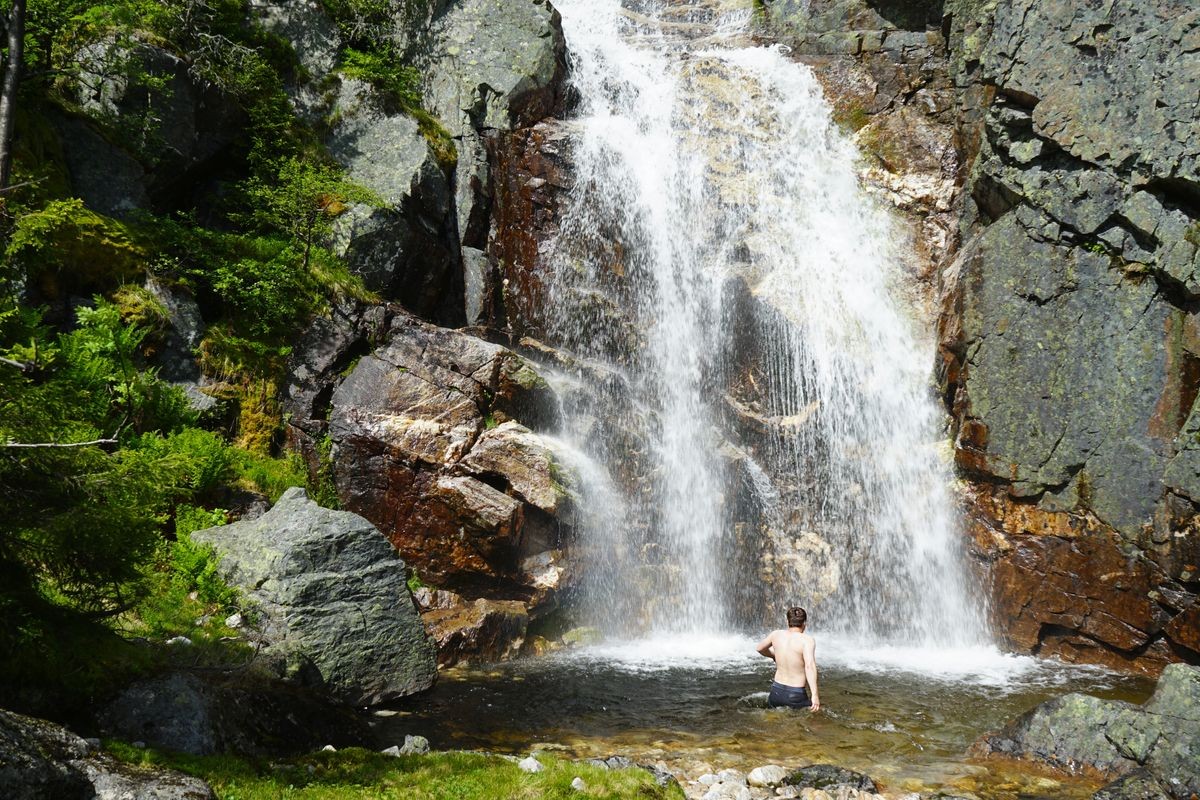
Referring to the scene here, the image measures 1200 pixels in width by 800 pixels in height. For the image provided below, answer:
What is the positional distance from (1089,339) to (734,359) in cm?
656

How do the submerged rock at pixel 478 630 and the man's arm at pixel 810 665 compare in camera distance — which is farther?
the submerged rock at pixel 478 630

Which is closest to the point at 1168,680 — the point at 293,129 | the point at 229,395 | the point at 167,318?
the point at 229,395

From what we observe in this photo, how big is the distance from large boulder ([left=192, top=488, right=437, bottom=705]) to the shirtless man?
4352mm

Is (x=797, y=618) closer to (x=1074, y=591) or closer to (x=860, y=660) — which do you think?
(x=860, y=660)

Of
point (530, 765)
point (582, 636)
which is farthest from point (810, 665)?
point (582, 636)

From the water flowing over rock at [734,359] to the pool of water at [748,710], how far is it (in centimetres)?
163

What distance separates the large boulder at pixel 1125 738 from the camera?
756 cm

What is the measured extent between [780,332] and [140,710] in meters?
13.7

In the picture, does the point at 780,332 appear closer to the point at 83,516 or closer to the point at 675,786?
the point at 675,786

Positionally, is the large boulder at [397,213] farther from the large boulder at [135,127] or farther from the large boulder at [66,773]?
the large boulder at [66,773]

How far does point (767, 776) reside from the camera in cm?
745

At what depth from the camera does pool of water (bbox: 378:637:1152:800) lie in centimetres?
823

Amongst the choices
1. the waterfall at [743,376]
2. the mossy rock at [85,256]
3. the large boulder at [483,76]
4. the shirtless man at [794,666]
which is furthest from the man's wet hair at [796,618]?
the large boulder at [483,76]

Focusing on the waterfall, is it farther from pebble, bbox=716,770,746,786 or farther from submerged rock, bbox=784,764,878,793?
submerged rock, bbox=784,764,878,793
